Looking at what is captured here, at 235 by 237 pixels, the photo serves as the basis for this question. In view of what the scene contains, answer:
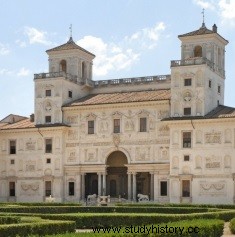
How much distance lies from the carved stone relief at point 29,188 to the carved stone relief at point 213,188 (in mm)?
17464

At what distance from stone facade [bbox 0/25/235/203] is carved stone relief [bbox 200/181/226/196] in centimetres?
9

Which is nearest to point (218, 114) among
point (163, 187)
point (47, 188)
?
point (163, 187)

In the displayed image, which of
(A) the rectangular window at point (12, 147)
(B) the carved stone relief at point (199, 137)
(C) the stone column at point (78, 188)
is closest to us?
(B) the carved stone relief at point (199, 137)

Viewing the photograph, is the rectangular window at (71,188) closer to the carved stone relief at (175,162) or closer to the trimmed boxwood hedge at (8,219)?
the carved stone relief at (175,162)

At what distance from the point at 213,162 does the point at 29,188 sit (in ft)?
64.1

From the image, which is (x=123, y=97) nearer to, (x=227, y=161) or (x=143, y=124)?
(x=143, y=124)

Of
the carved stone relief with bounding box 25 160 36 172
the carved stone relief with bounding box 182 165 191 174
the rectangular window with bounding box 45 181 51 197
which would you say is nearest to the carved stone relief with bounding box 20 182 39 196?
the rectangular window with bounding box 45 181 51 197

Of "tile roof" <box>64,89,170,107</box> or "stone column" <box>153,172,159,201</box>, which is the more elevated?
"tile roof" <box>64,89,170,107</box>

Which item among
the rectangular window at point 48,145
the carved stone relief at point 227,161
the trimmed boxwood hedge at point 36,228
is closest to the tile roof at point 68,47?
the rectangular window at point 48,145

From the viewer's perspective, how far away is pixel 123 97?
62719 millimetres

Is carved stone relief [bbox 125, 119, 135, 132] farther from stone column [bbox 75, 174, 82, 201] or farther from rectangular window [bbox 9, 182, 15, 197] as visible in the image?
rectangular window [bbox 9, 182, 15, 197]

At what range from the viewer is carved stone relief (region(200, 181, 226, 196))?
55112mm

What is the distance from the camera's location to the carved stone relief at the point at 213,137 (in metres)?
55.8

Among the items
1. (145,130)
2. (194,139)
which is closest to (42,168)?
(145,130)
